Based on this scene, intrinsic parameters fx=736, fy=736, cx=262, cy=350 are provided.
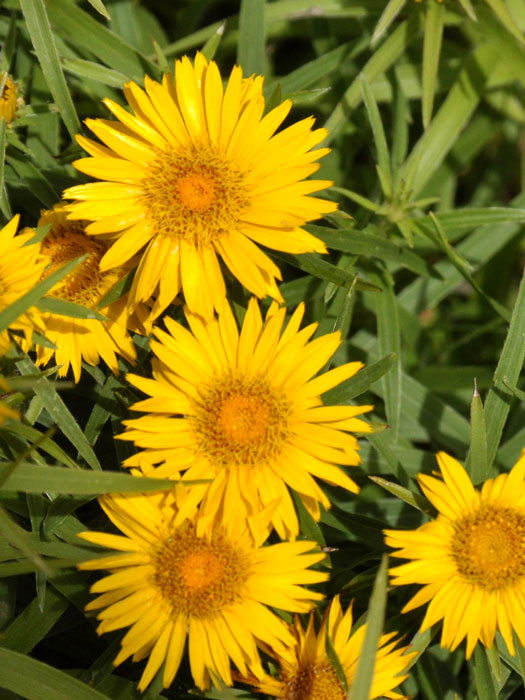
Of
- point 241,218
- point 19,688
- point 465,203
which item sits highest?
point 465,203

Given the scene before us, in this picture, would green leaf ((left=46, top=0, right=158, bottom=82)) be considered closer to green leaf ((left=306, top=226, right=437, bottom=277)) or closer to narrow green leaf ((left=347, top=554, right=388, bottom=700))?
green leaf ((left=306, top=226, right=437, bottom=277))

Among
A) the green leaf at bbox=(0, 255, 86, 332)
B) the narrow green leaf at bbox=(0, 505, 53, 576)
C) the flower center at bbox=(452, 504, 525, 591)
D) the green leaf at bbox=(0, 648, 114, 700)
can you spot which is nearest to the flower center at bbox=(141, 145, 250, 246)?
the green leaf at bbox=(0, 255, 86, 332)

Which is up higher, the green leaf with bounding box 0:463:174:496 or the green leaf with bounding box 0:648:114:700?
the green leaf with bounding box 0:463:174:496

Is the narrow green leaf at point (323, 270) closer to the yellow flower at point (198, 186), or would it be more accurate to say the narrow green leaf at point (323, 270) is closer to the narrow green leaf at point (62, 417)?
the yellow flower at point (198, 186)

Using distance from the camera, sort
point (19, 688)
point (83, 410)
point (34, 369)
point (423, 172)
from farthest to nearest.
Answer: point (423, 172) → point (83, 410) → point (34, 369) → point (19, 688)

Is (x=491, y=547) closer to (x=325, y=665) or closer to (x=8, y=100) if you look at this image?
(x=325, y=665)

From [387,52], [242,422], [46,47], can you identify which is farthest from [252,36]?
[242,422]

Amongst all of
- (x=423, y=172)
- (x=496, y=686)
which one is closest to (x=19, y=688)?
(x=496, y=686)

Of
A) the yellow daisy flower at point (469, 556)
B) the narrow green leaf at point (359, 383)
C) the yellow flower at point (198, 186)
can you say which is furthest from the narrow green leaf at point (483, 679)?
the yellow flower at point (198, 186)

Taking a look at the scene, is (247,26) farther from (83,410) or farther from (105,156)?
(83,410)
